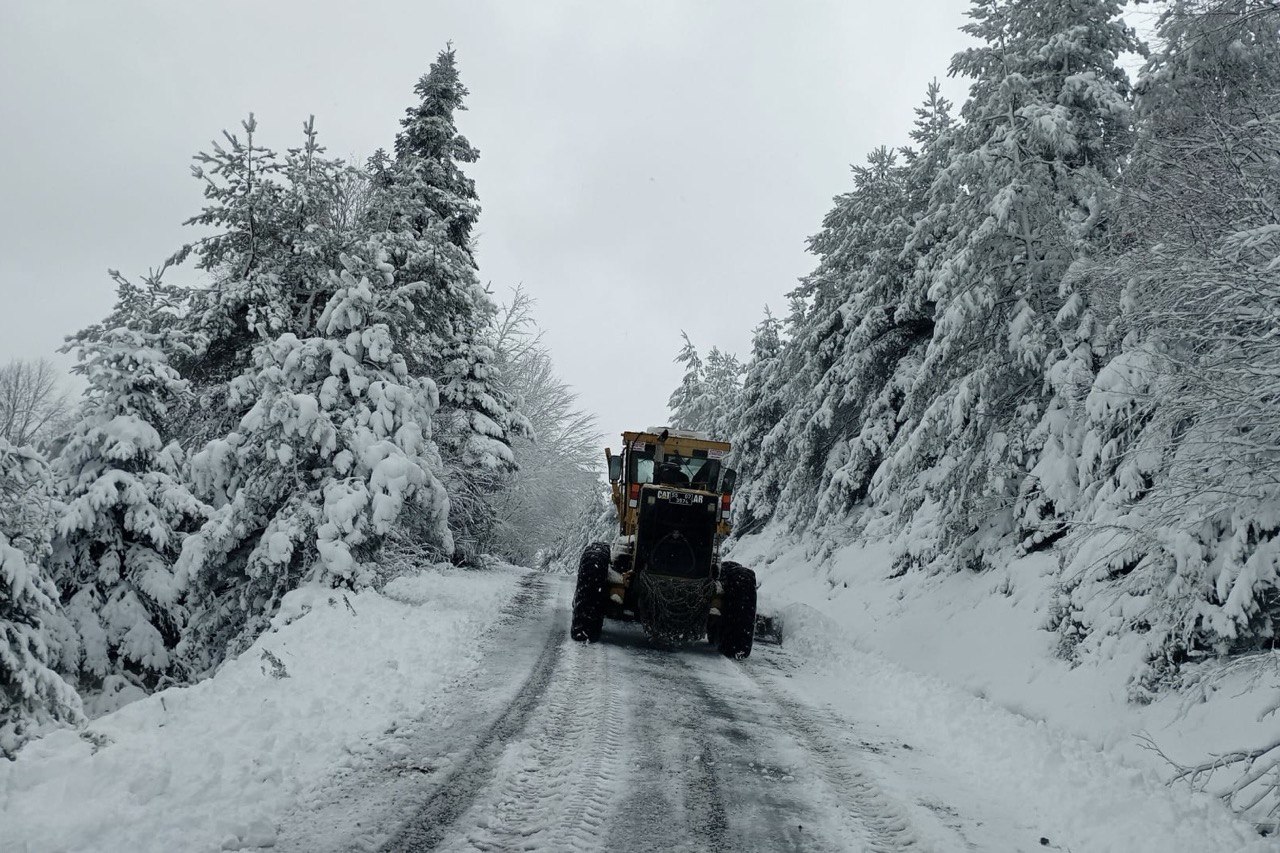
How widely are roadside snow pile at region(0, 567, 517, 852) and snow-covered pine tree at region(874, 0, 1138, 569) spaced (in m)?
8.33

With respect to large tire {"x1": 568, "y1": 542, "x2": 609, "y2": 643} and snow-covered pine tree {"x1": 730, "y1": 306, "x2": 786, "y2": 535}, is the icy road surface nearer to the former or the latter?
large tire {"x1": 568, "y1": 542, "x2": 609, "y2": 643}

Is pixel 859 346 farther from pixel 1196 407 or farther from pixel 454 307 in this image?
pixel 1196 407

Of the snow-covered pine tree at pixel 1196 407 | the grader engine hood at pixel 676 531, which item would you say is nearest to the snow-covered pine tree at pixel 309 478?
the grader engine hood at pixel 676 531

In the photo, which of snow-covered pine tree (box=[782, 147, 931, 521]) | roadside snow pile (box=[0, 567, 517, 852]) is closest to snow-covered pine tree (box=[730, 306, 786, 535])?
snow-covered pine tree (box=[782, 147, 931, 521])

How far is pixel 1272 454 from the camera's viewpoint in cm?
584

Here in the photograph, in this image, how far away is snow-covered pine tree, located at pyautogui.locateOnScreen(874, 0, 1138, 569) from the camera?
12.5 m

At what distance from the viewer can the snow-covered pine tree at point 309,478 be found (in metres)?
11.1

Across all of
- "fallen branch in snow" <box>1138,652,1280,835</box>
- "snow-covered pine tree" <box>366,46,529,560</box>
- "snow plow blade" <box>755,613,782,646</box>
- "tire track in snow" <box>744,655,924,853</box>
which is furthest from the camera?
"snow-covered pine tree" <box>366,46,529,560</box>

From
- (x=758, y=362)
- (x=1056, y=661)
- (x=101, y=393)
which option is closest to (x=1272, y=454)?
(x=1056, y=661)

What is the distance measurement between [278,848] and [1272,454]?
674 centimetres

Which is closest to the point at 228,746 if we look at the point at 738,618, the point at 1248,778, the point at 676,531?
the point at 1248,778

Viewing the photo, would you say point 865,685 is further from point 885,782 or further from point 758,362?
point 758,362

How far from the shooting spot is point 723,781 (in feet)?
18.5

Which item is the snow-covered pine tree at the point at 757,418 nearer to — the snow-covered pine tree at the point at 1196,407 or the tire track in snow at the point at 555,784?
the snow-covered pine tree at the point at 1196,407
